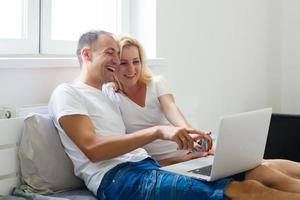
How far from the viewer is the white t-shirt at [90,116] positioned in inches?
71.4

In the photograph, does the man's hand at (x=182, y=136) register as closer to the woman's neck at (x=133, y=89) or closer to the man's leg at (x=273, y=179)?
the man's leg at (x=273, y=179)

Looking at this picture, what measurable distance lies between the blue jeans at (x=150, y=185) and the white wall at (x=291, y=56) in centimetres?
220

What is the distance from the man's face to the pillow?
12.0 inches

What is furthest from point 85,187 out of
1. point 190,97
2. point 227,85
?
point 227,85

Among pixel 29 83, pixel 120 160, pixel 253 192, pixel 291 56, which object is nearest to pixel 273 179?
pixel 253 192

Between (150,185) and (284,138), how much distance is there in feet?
5.73

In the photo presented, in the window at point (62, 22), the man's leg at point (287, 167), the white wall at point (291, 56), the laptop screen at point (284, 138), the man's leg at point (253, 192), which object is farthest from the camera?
the white wall at point (291, 56)

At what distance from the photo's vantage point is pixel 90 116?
76.5 inches

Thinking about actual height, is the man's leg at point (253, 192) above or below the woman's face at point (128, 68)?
below

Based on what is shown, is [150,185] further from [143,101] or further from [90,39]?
[90,39]

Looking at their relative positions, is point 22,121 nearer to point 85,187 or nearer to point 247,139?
point 85,187

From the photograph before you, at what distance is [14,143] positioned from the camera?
185cm

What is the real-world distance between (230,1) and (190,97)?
0.78 metres

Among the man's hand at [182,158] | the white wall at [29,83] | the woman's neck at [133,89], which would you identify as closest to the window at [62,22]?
the white wall at [29,83]
